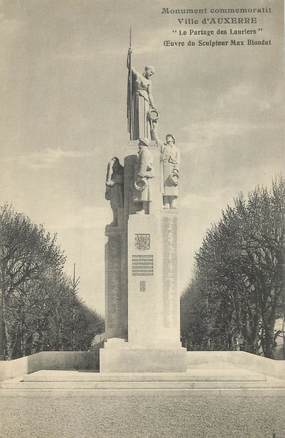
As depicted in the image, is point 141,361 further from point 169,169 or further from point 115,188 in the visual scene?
point 169,169

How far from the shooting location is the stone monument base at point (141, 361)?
21250 mm

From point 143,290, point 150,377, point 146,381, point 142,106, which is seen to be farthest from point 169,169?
point 146,381

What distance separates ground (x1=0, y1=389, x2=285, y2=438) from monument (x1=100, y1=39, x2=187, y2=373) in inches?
95.9

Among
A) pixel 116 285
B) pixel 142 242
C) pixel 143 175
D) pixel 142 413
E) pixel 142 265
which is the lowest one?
pixel 142 413

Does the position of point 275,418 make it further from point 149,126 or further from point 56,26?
point 56,26

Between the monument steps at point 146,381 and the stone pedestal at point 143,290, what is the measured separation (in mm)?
717

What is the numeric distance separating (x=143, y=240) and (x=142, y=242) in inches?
2.6

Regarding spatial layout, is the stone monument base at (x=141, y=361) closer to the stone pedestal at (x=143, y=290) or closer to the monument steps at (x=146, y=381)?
the stone pedestal at (x=143, y=290)

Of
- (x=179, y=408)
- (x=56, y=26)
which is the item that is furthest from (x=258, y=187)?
(x=179, y=408)

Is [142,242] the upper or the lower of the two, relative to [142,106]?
lower

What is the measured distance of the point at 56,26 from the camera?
22672 mm

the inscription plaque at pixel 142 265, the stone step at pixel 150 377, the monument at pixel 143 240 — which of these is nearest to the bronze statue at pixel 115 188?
the monument at pixel 143 240

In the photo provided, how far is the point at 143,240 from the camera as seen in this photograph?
873 inches

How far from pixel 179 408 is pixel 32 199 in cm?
1944
